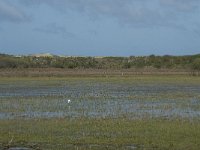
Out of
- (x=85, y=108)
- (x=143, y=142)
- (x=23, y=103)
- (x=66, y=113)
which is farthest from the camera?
(x=23, y=103)

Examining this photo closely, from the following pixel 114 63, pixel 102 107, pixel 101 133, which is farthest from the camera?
pixel 114 63

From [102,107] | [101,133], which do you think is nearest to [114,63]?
[102,107]

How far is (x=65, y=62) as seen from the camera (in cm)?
10281

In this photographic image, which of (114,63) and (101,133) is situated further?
(114,63)

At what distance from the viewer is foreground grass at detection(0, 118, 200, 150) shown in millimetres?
18359

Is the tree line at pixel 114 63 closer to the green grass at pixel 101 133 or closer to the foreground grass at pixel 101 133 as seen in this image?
the green grass at pixel 101 133

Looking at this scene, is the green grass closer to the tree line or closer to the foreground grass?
the foreground grass

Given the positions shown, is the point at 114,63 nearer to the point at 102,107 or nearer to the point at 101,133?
the point at 102,107

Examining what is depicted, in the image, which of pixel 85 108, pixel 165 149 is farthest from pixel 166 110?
pixel 165 149

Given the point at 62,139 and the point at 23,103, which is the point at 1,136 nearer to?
the point at 62,139

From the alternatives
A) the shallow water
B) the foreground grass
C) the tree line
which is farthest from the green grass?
the tree line

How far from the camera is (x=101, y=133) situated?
68.5 feet

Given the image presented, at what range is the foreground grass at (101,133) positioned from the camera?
18.4 metres

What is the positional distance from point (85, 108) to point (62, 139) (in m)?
12.3
